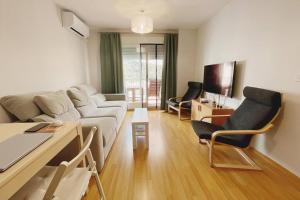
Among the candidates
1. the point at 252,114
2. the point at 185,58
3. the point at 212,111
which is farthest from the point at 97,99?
the point at 252,114

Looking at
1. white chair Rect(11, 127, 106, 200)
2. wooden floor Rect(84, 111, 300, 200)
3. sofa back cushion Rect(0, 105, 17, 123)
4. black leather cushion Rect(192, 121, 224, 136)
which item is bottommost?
wooden floor Rect(84, 111, 300, 200)

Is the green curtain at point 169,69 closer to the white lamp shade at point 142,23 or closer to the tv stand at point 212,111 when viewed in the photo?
the tv stand at point 212,111

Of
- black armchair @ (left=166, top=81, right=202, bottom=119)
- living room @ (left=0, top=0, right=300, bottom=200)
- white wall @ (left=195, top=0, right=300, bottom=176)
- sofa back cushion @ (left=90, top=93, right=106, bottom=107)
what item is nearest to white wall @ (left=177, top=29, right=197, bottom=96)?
black armchair @ (left=166, top=81, right=202, bottom=119)

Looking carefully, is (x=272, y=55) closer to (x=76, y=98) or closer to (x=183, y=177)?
(x=183, y=177)

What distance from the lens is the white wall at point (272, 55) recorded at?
1.77m

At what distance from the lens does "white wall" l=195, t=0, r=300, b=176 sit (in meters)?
1.77

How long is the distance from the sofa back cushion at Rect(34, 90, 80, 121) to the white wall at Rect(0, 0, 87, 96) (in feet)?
1.17

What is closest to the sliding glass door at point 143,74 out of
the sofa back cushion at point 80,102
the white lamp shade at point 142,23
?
the white lamp shade at point 142,23

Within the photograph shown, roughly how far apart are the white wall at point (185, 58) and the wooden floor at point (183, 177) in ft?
8.56

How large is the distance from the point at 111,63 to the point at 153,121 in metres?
2.08

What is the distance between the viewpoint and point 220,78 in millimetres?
3039

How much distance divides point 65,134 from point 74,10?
2.93 meters

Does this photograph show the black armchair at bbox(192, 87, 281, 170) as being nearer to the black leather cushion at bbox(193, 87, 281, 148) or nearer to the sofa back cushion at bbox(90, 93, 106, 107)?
the black leather cushion at bbox(193, 87, 281, 148)

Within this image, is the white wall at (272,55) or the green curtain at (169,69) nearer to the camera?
the white wall at (272,55)
